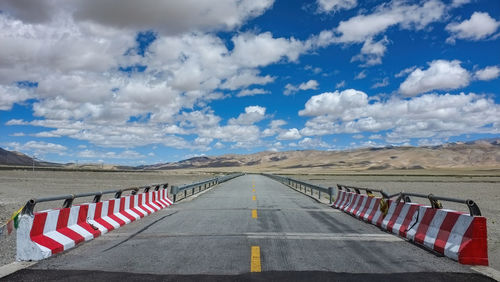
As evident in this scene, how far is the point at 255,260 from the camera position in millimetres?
6621

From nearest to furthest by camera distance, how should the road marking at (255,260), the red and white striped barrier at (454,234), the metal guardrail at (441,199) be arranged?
the road marking at (255,260) < the red and white striped barrier at (454,234) < the metal guardrail at (441,199)

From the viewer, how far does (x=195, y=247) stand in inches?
306

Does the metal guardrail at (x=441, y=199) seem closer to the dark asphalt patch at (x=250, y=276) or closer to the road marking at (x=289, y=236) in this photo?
the road marking at (x=289, y=236)

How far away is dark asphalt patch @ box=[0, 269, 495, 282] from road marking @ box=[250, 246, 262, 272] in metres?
0.27

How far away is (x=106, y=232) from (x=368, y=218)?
7379 mm

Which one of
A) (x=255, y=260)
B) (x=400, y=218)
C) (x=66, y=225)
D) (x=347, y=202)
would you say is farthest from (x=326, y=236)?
(x=347, y=202)

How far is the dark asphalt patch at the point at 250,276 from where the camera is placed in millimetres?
5527

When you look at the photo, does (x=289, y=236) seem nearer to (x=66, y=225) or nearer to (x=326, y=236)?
(x=326, y=236)

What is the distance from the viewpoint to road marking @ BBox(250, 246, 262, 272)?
6.04 meters

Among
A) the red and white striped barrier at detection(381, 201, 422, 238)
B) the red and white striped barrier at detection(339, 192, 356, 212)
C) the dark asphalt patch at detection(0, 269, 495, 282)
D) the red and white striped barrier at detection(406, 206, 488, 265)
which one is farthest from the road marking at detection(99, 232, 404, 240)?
the red and white striped barrier at detection(339, 192, 356, 212)

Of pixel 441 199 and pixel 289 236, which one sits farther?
pixel 289 236

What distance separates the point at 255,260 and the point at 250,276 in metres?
1.00

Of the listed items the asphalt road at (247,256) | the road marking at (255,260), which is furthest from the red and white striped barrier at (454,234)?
the road marking at (255,260)

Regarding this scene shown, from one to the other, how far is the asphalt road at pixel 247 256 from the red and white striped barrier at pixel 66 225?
254 mm
